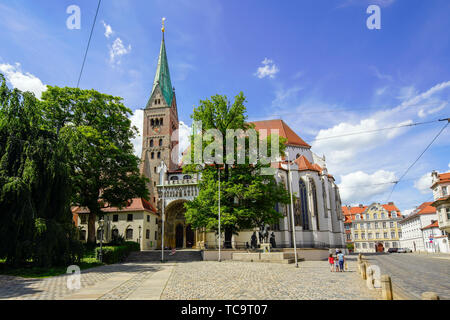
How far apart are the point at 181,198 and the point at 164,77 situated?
26414 millimetres

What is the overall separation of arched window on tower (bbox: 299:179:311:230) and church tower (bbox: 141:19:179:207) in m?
21.6

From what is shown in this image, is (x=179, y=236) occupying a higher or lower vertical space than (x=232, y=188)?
lower

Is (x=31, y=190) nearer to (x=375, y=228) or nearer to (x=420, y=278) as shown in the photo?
(x=420, y=278)

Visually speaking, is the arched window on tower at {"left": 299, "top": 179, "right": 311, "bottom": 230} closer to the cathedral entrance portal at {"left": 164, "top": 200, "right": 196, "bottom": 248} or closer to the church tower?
the cathedral entrance portal at {"left": 164, "top": 200, "right": 196, "bottom": 248}

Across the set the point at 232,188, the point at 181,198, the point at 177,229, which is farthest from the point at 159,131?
the point at 232,188

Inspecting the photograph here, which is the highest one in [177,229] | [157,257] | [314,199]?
[314,199]

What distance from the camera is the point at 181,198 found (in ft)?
150

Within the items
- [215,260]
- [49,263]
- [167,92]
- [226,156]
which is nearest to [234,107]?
[226,156]

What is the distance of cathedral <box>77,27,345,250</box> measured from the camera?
41.0 m

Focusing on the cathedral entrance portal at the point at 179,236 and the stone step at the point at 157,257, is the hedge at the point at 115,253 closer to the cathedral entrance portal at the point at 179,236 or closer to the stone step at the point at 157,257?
the stone step at the point at 157,257
